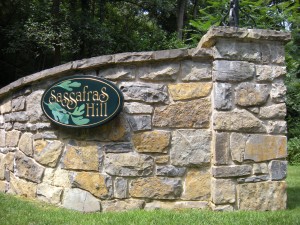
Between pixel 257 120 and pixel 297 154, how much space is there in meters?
6.22

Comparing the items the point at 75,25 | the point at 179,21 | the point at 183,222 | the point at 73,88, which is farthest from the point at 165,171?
the point at 179,21

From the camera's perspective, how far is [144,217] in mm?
3361

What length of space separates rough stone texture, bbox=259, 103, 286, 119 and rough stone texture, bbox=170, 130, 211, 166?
1.94 ft

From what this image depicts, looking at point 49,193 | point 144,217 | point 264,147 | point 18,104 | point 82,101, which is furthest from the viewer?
point 18,104

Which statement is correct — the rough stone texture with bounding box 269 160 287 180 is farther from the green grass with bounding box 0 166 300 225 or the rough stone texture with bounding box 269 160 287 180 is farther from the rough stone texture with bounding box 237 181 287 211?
the green grass with bounding box 0 166 300 225

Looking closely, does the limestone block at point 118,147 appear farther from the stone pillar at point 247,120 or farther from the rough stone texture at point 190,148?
the stone pillar at point 247,120

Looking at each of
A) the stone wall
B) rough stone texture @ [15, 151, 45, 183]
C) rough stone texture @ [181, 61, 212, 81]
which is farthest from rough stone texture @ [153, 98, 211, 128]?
rough stone texture @ [15, 151, 45, 183]

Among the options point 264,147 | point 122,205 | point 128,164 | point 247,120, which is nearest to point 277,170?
point 264,147

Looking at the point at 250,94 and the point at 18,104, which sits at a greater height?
the point at 250,94

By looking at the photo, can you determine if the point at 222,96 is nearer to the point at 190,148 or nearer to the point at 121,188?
the point at 190,148

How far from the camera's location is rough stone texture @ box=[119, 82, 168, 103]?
3.82 metres

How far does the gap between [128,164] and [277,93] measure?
5.66 ft

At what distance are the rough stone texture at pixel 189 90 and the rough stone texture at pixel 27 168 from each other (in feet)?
5.91

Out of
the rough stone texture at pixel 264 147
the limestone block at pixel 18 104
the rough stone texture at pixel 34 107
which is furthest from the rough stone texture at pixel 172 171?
the limestone block at pixel 18 104
